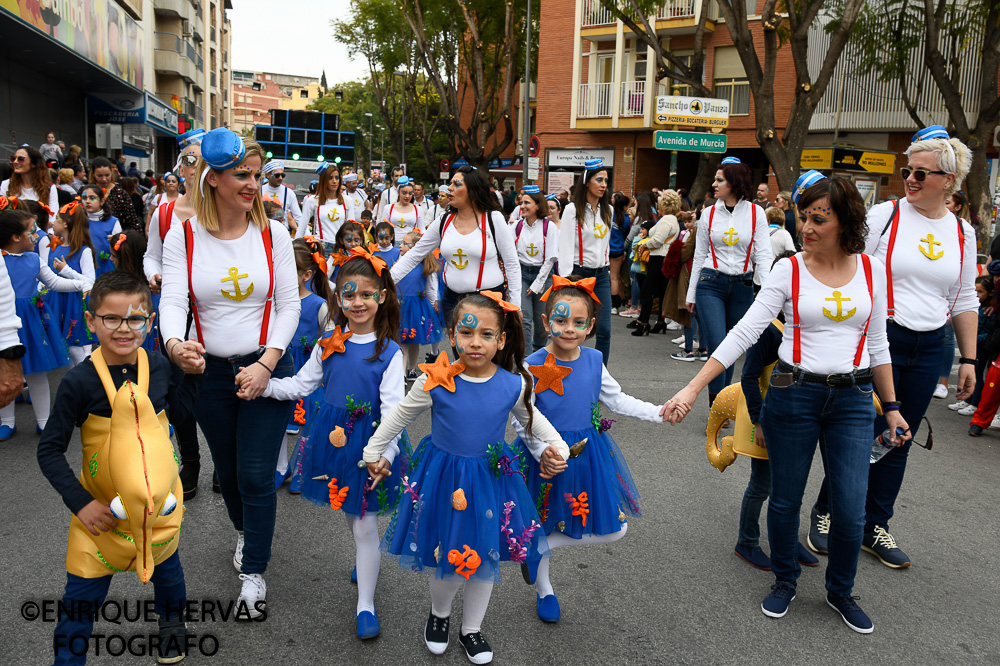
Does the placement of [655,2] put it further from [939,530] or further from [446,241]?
[939,530]

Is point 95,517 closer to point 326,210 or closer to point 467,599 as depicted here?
point 467,599

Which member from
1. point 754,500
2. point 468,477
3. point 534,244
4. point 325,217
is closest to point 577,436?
point 468,477

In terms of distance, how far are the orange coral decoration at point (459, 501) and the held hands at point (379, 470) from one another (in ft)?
1.17

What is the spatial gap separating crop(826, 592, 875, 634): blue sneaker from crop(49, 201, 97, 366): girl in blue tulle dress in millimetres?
5900

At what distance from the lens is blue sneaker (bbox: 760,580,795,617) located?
3693 millimetres

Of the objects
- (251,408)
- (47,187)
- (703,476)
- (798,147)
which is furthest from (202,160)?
(798,147)

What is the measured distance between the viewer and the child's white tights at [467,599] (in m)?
3.19

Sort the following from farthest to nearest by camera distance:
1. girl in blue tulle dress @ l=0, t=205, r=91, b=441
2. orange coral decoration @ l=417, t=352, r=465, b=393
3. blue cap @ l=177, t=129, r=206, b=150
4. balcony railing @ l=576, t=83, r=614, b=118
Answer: balcony railing @ l=576, t=83, r=614, b=118
girl in blue tulle dress @ l=0, t=205, r=91, b=441
blue cap @ l=177, t=129, r=206, b=150
orange coral decoration @ l=417, t=352, r=465, b=393

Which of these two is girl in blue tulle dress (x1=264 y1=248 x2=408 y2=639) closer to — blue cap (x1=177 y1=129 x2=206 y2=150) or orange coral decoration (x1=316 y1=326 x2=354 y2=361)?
orange coral decoration (x1=316 y1=326 x2=354 y2=361)

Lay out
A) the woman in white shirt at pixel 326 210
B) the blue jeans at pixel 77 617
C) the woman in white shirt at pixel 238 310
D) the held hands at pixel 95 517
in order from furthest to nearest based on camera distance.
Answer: the woman in white shirt at pixel 326 210 → the woman in white shirt at pixel 238 310 → the blue jeans at pixel 77 617 → the held hands at pixel 95 517

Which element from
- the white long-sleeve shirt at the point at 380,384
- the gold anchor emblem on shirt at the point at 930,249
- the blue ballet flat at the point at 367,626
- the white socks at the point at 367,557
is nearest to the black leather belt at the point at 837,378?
the gold anchor emblem on shirt at the point at 930,249

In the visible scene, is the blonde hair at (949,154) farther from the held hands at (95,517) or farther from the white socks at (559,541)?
the held hands at (95,517)

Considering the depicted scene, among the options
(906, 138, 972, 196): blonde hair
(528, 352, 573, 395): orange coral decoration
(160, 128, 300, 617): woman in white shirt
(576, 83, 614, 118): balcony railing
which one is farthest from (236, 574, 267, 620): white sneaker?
(576, 83, 614, 118): balcony railing

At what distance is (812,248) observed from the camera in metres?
3.49
